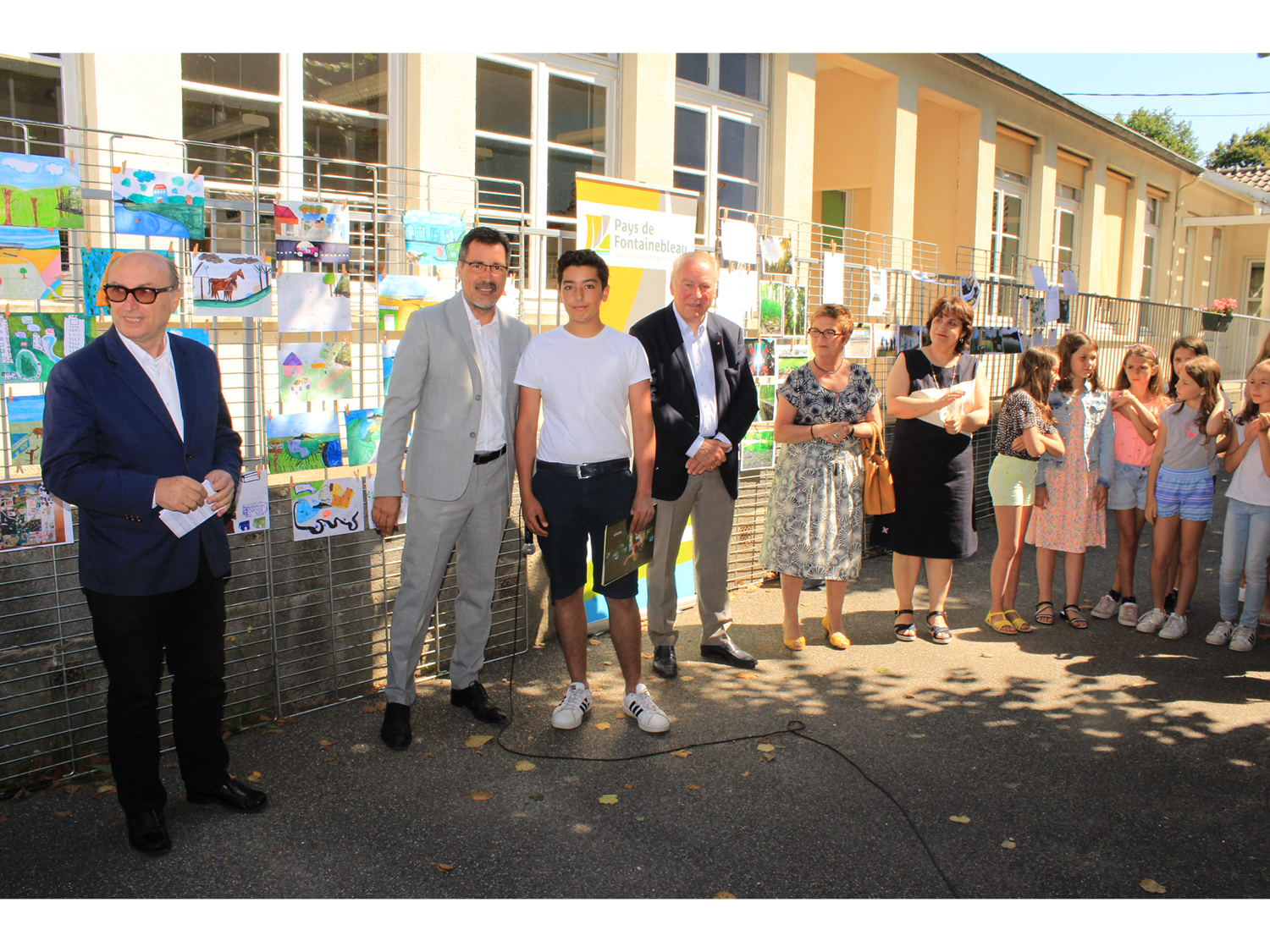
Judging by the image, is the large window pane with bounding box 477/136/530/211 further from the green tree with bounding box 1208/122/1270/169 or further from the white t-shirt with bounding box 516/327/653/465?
the green tree with bounding box 1208/122/1270/169

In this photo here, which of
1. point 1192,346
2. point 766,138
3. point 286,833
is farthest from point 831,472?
point 766,138

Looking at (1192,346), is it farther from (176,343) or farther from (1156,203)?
(1156,203)

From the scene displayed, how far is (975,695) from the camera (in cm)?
480

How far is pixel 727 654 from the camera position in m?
5.18

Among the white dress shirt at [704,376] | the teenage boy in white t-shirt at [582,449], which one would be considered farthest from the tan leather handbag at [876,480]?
the teenage boy in white t-shirt at [582,449]

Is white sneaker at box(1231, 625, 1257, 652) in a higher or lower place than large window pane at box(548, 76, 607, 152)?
lower

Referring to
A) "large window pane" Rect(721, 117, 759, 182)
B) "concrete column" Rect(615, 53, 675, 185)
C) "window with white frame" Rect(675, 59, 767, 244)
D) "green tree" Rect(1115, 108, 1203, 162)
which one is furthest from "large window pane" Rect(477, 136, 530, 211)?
"green tree" Rect(1115, 108, 1203, 162)

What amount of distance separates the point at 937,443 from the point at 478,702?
10.3 ft

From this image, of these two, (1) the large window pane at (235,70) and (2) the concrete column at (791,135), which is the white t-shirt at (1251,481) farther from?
(1) the large window pane at (235,70)

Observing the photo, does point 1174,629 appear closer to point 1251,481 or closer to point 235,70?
point 1251,481

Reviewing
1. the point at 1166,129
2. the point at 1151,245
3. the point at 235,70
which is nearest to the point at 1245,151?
the point at 1166,129

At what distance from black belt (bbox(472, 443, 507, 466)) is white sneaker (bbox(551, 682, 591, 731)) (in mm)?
1167

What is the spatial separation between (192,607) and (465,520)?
1245 millimetres

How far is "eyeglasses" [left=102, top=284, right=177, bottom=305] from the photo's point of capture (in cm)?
306
